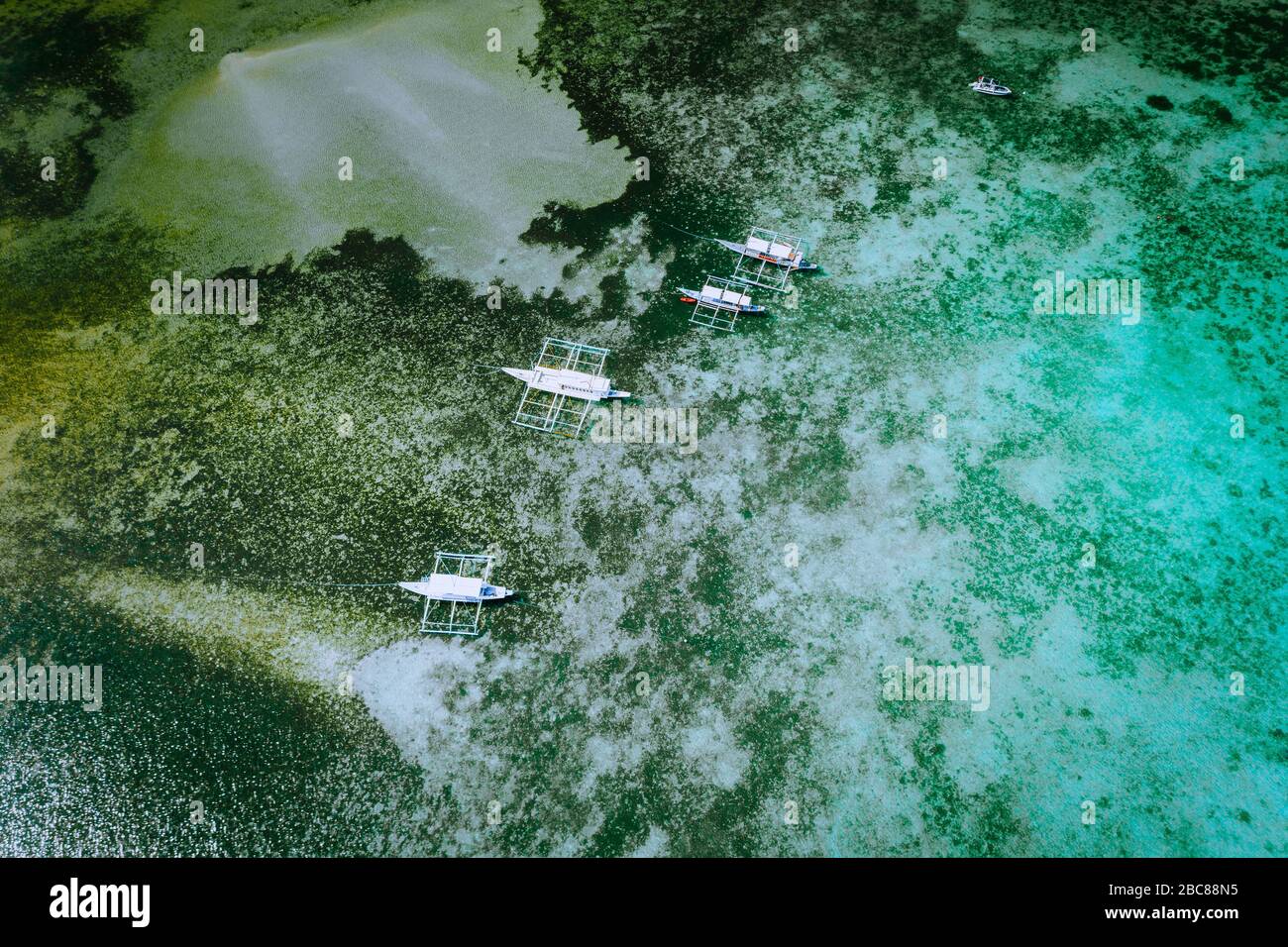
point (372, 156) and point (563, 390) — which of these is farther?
point (372, 156)

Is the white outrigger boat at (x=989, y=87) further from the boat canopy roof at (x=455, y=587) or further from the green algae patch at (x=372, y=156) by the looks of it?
the boat canopy roof at (x=455, y=587)

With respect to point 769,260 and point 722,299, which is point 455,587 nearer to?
point 722,299

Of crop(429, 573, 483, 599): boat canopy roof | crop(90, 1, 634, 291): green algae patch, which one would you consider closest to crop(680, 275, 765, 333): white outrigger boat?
crop(90, 1, 634, 291): green algae patch

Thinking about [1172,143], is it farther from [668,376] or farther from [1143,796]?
[1143,796]

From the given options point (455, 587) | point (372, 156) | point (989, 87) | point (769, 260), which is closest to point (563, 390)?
point (455, 587)

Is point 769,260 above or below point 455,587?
above

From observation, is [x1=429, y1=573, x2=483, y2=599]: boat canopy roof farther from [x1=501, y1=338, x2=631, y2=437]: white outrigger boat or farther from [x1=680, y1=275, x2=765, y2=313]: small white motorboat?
[x1=680, y1=275, x2=765, y2=313]: small white motorboat

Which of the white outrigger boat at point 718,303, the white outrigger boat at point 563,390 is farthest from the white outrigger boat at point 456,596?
the white outrigger boat at point 718,303
